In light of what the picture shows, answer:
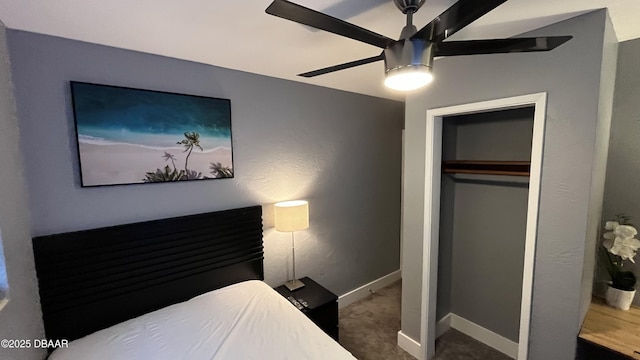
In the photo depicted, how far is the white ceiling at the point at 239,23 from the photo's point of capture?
1.22 meters

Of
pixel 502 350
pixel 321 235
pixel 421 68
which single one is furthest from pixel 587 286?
pixel 321 235

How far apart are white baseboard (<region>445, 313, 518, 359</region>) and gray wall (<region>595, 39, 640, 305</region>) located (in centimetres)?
91

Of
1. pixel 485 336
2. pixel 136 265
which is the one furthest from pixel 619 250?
pixel 136 265

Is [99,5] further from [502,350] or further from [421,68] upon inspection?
[502,350]

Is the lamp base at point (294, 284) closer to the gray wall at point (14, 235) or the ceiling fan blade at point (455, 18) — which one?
the gray wall at point (14, 235)

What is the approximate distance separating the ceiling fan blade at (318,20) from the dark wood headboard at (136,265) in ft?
5.16

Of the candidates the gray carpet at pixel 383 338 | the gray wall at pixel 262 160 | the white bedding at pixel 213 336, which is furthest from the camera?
the gray carpet at pixel 383 338

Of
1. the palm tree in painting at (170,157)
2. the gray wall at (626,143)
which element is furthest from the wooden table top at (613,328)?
the palm tree in painting at (170,157)

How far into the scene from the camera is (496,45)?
1.04 m

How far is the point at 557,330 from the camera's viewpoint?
1521 millimetres

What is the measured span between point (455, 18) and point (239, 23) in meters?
1.05

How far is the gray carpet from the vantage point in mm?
2257

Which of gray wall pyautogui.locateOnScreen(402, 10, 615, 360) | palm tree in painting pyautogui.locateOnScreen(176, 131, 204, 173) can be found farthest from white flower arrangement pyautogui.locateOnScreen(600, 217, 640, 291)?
palm tree in painting pyautogui.locateOnScreen(176, 131, 204, 173)

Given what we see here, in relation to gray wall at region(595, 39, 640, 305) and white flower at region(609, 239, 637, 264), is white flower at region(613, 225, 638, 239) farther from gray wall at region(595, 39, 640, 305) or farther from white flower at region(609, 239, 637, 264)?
gray wall at region(595, 39, 640, 305)
